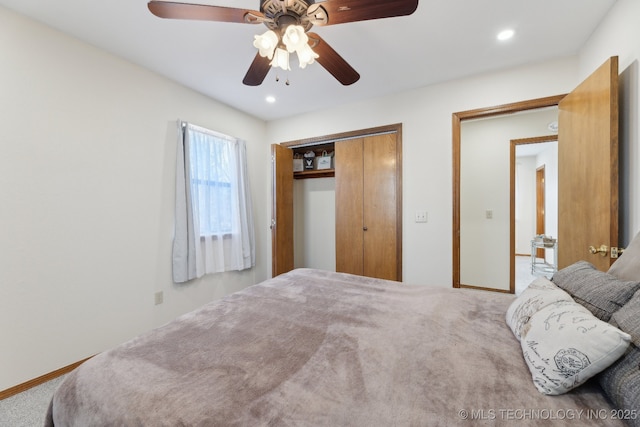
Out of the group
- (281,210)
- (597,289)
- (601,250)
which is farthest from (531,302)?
(281,210)

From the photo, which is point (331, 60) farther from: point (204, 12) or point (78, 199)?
point (78, 199)

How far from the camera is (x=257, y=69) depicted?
1706mm

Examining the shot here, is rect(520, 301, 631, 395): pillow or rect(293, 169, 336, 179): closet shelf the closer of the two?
rect(520, 301, 631, 395): pillow

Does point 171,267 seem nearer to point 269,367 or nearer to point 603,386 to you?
point 269,367

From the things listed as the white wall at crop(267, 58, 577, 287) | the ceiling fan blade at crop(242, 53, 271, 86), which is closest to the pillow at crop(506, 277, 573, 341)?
the white wall at crop(267, 58, 577, 287)

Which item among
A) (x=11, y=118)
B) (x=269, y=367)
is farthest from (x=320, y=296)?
(x=11, y=118)

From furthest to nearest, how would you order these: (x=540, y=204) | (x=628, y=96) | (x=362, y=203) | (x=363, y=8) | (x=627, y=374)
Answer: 1. (x=540, y=204)
2. (x=362, y=203)
3. (x=628, y=96)
4. (x=363, y=8)
5. (x=627, y=374)

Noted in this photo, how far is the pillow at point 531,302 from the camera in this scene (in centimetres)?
97

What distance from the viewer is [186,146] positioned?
8.59ft

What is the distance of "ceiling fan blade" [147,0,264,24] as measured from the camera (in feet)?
4.06

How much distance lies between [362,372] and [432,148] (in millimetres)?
2494

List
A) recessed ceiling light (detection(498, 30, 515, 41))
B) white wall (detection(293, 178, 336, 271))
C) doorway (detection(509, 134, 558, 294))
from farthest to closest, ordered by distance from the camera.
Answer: doorway (detection(509, 134, 558, 294))
white wall (detection(293, 178, 336, 271))
recessed ceiling light (detection(498, 30, 515, 41))

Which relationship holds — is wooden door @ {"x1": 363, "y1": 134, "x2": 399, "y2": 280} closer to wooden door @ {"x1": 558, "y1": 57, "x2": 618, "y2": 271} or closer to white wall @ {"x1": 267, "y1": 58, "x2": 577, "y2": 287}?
white wall @ {"x1": 267, "y1": 58, "x2": 577, "y2": 287}

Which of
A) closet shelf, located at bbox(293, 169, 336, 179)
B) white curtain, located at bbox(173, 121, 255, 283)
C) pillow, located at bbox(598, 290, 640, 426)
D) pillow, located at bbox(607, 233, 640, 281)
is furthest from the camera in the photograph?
closet shelf, located at bbox(293, 169, 336, 179)
